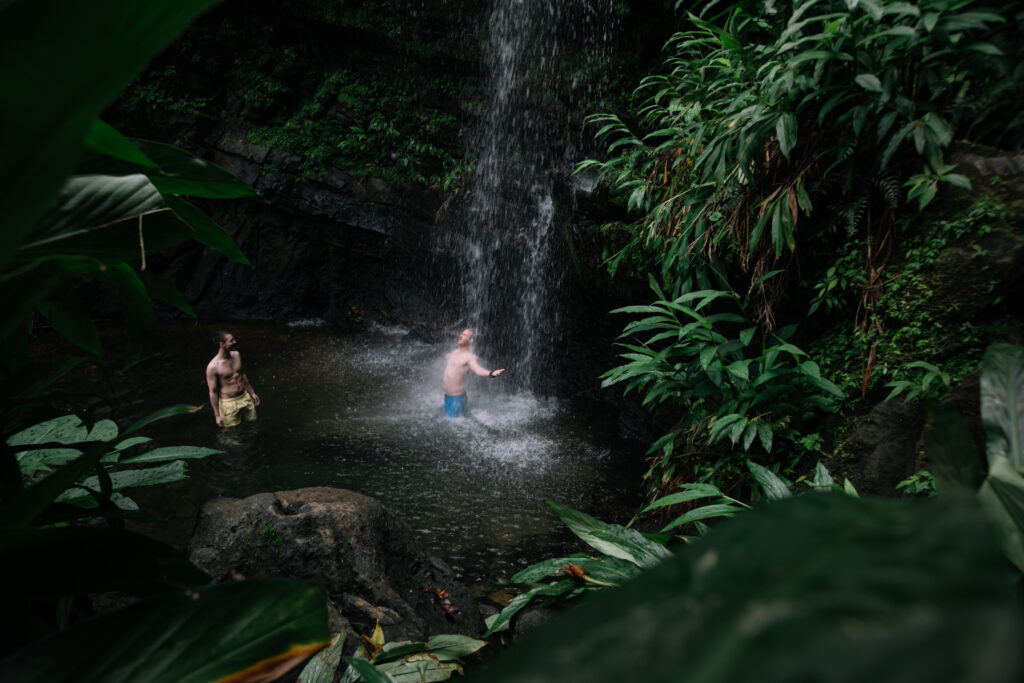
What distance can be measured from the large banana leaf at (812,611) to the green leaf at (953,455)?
1.79ft

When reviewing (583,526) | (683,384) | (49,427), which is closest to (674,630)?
(583,526)

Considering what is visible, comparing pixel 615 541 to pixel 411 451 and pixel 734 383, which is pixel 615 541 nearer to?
pixel 734 383

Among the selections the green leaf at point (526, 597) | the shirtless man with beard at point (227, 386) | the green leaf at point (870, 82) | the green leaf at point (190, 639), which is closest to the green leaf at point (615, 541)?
the green leaf at point (526, 597)

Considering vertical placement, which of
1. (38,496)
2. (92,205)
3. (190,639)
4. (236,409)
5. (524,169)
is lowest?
(236,409)

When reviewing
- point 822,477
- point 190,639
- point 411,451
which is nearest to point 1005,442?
point 822,477

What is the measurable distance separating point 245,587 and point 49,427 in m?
1.15

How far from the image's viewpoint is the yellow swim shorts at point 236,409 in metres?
5.00

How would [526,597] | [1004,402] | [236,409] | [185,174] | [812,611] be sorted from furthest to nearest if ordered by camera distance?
[236,409] < [526,597] < [185,174] < [1004,402] < [812,611]

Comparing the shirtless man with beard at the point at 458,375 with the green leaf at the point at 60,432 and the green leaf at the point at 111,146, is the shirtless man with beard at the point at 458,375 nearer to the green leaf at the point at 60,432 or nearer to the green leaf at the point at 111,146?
the green leaf at the point at 60,432

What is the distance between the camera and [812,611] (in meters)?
0.16

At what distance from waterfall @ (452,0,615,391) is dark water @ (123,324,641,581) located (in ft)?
2.95

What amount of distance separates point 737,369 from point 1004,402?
1554 mm

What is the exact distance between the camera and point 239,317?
8930 millimetres

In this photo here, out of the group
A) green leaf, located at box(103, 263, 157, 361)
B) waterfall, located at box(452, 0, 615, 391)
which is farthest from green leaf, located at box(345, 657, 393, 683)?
waterfall, located at box(452, 0, 615, 391)
